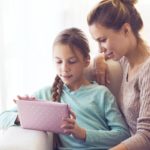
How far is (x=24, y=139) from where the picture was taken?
1.17 meters

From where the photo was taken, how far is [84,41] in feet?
4.48

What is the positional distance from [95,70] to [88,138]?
1.06 feet

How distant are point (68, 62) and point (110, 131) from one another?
295mm

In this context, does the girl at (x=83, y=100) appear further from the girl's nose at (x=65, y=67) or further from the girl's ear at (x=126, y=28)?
the girl's ear at (x=126, y=28)

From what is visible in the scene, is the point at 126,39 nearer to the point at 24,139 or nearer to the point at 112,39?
the point at 112,39

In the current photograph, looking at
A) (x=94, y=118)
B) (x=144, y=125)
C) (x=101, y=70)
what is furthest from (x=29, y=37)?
(x=144, y=125)

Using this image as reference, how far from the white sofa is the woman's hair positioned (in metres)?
0.25

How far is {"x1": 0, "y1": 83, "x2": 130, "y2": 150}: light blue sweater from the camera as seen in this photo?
1259 millimetres

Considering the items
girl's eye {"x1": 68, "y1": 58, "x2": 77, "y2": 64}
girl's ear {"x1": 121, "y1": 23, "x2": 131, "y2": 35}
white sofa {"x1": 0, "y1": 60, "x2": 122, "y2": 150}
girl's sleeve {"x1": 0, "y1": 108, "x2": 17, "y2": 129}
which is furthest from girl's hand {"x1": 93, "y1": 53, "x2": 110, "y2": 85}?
girl's sleeve {"x1": 0, "y1": 108, "x2": 17, "y2": 129}

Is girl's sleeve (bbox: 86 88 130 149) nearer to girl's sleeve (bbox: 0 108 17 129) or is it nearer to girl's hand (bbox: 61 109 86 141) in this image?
girl's hand (bbox: 61 109 86 141)

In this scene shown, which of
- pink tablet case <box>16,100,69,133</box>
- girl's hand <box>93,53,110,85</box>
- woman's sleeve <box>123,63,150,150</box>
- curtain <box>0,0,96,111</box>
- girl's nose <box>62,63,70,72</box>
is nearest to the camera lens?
woman's sleeve <box>123,63,150,150</box>

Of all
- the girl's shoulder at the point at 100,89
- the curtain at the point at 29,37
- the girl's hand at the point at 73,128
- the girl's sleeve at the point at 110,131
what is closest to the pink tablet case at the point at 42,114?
the girl's hand at the point at 73,128

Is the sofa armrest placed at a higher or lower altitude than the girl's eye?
lower

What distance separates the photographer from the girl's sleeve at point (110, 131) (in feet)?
4.09
